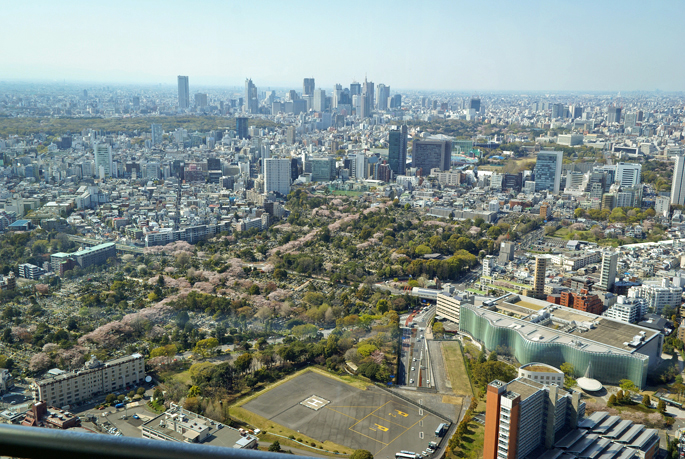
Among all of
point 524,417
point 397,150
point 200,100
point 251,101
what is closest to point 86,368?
point 524,417

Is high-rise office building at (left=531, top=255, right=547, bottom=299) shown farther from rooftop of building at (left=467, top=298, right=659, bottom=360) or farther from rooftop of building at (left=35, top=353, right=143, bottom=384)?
rooftop of building at (left=35, top=353, right=143, bottom=384)

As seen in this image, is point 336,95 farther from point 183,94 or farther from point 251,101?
point 183,94

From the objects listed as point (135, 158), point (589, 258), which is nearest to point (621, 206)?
point (589, 258)

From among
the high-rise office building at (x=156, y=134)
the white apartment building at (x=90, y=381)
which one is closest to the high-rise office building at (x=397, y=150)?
the high-rise office building at (x=156, y=134)

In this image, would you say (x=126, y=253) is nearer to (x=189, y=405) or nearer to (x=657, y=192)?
(x=189, y=405)

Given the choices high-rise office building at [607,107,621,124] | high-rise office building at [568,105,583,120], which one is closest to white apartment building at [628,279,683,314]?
high-rise office building at [607,107,621,124]

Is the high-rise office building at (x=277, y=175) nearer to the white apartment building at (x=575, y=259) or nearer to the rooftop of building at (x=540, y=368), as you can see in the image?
the white apartment building at (x=575, y=259)
